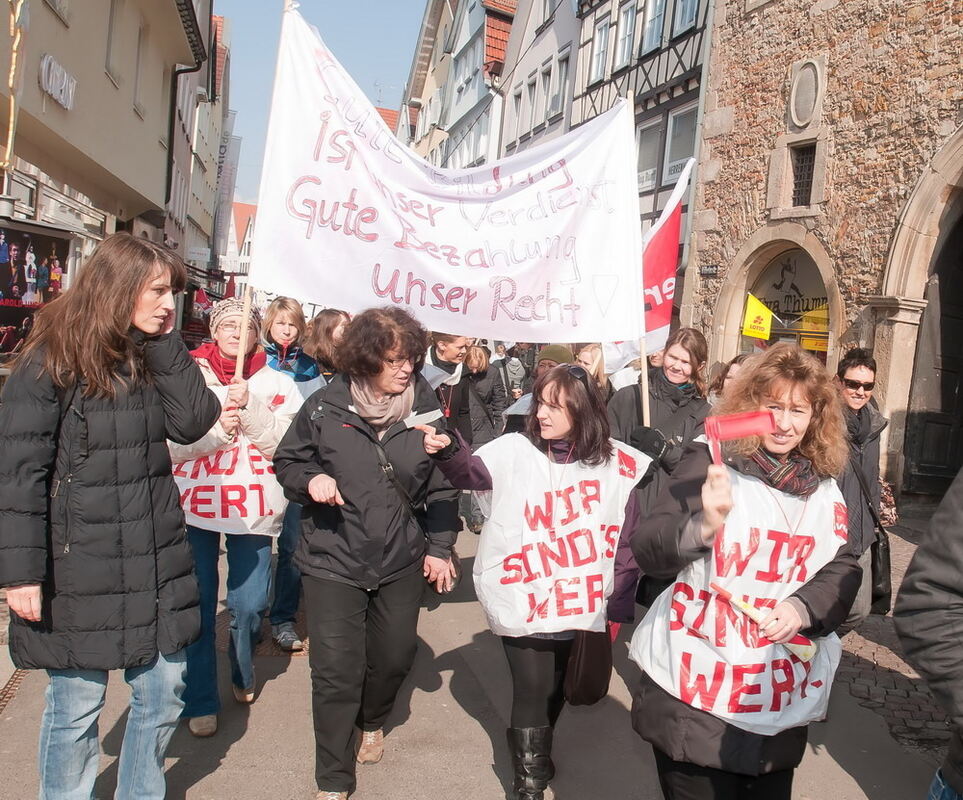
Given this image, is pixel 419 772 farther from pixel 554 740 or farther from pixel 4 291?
pixel 4 291

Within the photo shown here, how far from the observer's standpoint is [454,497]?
3416 mm

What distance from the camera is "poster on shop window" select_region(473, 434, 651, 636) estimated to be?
10.2 feet

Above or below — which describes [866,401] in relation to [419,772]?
above

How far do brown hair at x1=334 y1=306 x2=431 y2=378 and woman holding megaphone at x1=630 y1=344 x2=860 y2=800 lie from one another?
1233 millimetres

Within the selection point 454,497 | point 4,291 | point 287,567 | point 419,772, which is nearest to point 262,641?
point 287,567

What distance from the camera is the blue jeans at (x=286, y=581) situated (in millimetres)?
4773

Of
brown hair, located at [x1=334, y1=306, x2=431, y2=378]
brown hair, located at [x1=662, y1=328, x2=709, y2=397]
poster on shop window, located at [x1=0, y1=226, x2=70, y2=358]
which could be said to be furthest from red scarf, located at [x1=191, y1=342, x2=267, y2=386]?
poster on shop window, located at [x1=0, y1=226, x2=70, y2=358]

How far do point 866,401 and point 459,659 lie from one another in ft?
8.22

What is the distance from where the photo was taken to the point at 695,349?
15.7ft

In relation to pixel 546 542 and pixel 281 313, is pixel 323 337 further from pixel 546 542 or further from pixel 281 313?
pixel 546 542

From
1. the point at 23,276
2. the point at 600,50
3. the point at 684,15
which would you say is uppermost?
the point at 600,50

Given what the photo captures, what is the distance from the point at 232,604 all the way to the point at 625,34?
1775cm

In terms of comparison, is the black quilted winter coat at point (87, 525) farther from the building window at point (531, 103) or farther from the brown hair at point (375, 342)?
the building window at point (531, 103)

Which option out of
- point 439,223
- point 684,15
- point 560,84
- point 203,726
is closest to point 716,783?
point 203,726
